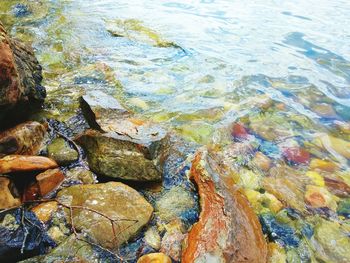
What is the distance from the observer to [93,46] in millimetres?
7652

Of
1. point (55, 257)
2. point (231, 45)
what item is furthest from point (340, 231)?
point (231, 45)

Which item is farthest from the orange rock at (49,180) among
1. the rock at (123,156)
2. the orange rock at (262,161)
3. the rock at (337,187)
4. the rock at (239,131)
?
the rock at (337,187)

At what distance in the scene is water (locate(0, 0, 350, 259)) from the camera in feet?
16.6

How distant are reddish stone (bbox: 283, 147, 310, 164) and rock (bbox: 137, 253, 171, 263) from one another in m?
2.54

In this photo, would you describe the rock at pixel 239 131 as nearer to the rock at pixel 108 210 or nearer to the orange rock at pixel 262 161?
the orange rock at pixel 262 161

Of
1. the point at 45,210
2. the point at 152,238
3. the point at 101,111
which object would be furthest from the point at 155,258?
the point at 101,111

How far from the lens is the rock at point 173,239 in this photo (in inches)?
107

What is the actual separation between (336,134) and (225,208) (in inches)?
128

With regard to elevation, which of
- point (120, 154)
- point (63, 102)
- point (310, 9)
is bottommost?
point (310, 9)

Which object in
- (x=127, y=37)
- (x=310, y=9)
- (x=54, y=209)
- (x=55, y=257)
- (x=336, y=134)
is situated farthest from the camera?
(x=310, y=9)

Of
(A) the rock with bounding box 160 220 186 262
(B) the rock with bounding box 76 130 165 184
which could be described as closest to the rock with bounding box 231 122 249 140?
(B) the rock with bounding box 76 130 165 184

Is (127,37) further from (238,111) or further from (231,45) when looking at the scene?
(238,111)

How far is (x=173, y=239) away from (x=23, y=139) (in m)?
1.83

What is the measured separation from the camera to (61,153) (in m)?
3.49
